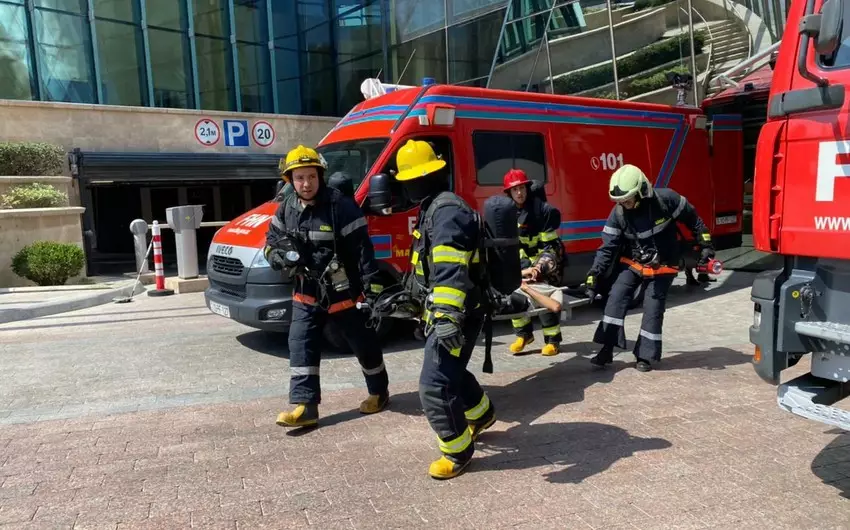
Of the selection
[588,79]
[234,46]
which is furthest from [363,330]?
[234,46]

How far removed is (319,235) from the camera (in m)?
4.45

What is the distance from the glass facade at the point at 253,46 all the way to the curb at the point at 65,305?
26.7ft

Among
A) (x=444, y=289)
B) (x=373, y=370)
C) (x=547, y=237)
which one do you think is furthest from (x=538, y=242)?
(x=444, y=289)

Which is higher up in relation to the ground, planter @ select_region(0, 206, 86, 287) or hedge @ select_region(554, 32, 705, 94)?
hedge @ select_region(554, 32, 705, 94)

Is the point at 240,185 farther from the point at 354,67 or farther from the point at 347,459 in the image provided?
the point at 347,459

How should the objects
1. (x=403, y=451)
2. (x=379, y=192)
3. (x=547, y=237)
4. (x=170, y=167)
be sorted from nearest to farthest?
1. (x=403, y=451)
2. (x=379, y=192)
3. (x=547, y=237)
4. (x=170, y=167)

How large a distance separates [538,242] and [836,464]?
3.14 meters

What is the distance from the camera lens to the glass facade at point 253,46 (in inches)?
633

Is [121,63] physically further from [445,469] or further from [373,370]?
[445,469]

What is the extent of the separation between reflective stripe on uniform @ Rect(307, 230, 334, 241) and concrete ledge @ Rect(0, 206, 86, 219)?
29.2ft

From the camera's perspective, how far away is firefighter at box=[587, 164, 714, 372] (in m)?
5.55

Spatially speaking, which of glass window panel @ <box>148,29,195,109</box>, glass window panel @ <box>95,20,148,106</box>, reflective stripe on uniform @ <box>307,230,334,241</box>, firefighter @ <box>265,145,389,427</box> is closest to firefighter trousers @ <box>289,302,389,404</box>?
firefighter @ <box>265,145,389,427</box>

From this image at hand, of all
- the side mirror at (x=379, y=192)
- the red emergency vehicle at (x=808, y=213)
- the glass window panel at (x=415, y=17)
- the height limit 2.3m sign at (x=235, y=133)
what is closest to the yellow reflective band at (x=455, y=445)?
the red emergency vehicle at (x=808, y=213)

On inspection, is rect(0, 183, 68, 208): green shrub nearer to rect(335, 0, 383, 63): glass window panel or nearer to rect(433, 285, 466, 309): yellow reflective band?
rect(433, 285, 466, 309): yellow reflective band
